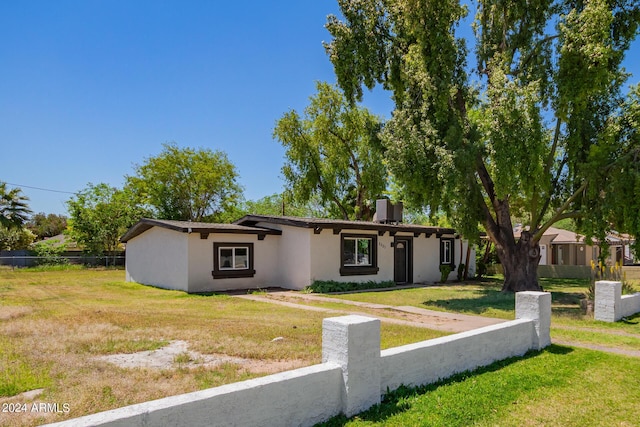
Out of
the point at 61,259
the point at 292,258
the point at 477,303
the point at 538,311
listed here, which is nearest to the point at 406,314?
the point at 477,303

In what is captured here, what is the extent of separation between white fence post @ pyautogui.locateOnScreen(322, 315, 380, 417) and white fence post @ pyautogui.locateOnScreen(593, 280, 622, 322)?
8.45 meters

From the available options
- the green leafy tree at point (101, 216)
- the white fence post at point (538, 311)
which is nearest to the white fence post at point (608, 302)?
the white fence post at point (538, 311)

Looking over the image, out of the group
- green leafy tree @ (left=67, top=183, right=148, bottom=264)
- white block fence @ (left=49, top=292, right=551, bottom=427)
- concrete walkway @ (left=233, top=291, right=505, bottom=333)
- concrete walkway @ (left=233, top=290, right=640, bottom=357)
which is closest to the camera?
white block fence @ (left=49, top=292, right=551, bottom=427)

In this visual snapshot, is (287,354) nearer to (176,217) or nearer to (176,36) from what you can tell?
(176,36)

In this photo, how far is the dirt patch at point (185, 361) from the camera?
579 centimetres

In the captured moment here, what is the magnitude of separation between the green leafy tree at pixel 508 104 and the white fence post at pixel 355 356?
9739mm

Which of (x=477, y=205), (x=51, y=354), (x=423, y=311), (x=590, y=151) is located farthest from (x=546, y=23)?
(x=51, y=354)

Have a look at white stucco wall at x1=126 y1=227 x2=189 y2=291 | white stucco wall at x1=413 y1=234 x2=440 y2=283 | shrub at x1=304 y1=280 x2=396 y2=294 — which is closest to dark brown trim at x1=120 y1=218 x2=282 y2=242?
white stucco wall at x1=126 y1=227 x2=189 y2=291

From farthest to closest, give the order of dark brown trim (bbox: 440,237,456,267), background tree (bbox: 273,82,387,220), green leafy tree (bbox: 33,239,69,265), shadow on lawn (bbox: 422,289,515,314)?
background tree (bbox: 273,82,387,220)
green leafy tree (bbox: 33,239,69,265)
dark brown trim (bbox: 440,237,456,267)
shadow on lawn (bbox: 422,289,515,314)

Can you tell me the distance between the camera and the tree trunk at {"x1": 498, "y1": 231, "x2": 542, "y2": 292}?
1622 centimetres

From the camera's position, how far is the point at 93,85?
24047 mm

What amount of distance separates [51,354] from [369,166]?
85.0 feet

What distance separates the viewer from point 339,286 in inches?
674

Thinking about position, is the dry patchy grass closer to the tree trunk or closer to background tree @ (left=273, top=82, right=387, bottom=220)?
the tree trunk
